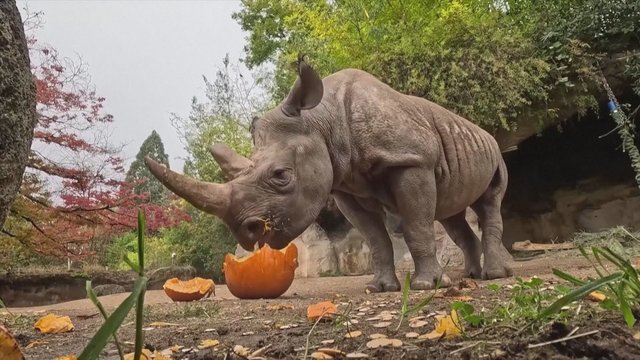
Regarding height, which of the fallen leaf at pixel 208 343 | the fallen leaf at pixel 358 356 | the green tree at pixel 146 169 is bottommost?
the fallen leaf at pixel 358 356

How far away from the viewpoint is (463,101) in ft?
23.9

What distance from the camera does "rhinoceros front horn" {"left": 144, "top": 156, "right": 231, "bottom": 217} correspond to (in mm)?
3031

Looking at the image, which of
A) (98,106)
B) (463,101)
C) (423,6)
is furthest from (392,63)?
(98,106)

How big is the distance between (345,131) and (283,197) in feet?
2.17

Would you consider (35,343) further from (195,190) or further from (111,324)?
(111,324)

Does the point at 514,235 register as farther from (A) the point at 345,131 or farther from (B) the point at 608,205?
(A) the point at 345,131

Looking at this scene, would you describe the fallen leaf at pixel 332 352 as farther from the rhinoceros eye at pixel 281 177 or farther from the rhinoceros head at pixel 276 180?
the rhinoceros eye at pixel 281 177

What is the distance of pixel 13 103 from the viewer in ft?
3.15

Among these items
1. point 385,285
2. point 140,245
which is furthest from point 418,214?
point 140,245

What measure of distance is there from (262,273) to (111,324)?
372cm

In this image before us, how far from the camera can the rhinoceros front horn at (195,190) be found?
3.03 metres

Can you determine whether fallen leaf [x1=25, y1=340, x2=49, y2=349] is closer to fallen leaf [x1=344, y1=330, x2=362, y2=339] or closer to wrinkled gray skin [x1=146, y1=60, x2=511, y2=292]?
wrinkled gray skin [x1=146, y1=60, x2=511, y2=292]

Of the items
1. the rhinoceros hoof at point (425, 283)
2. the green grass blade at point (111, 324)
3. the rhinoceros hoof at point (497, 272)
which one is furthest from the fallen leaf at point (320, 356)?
the rhinoceros hoof at point (497, 272)

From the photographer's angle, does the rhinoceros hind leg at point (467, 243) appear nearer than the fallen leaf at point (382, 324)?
No
